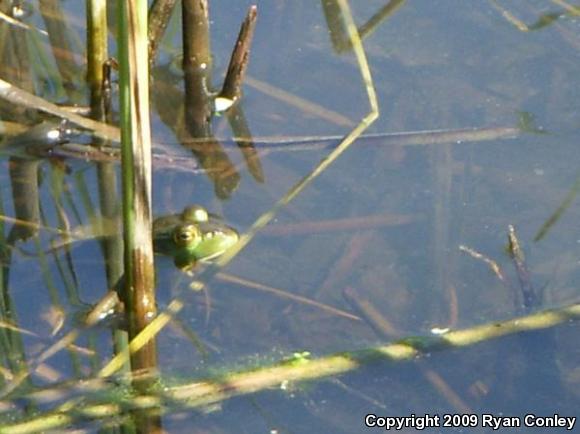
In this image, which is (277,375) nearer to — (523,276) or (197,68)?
(523,276)

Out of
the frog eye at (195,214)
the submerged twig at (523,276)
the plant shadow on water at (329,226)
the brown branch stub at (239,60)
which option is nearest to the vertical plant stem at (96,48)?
the plant shadow on water at (329,226)

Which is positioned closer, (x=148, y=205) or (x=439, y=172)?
(x=148, y=205)

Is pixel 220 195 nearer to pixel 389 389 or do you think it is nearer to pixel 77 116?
pixel 77 116

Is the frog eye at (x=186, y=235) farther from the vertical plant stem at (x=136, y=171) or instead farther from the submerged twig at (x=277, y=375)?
the submerged twig at (x=277, y=375)

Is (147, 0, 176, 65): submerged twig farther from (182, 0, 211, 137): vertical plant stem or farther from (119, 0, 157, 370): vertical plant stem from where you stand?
(119, 0, 157, 370): vertical plant stem

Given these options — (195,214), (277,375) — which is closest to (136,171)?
(277,375)

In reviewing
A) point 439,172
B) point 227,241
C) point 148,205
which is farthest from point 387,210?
point 148,205

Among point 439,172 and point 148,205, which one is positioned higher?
point 148,205
